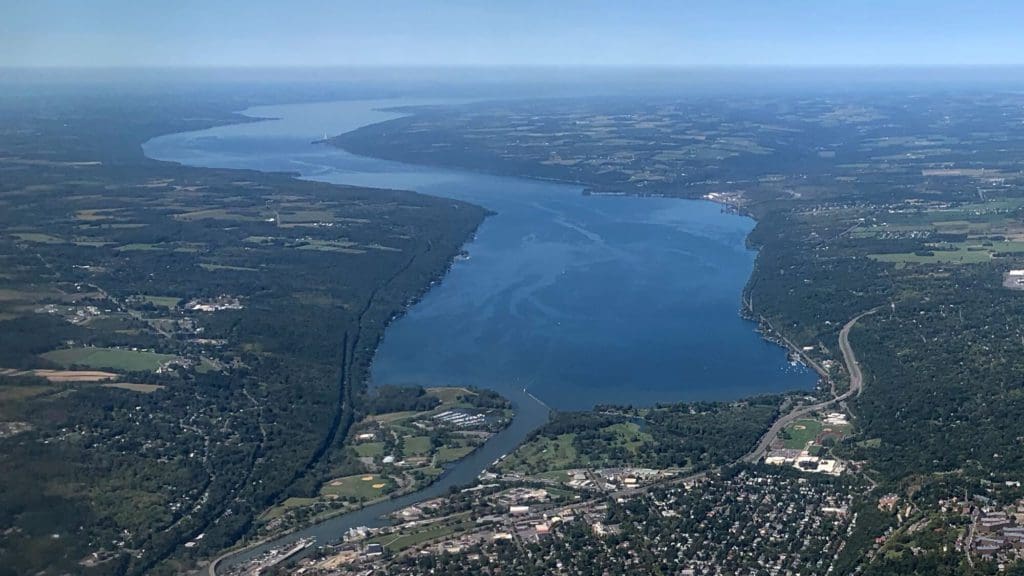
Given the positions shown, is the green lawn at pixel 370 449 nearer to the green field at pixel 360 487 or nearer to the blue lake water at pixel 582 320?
the green field at pixel 360 487

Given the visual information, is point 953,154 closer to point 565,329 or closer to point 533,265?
point 533,265

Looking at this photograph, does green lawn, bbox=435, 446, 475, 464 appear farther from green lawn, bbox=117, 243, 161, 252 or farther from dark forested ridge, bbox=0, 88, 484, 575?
green lawn, bbox=117, 243, 161, 252

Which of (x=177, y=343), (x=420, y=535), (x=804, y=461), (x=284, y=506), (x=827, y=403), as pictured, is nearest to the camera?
(x=420, y=535)

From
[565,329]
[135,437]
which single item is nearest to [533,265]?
[565,329]

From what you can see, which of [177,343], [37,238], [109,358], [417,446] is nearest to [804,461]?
[417,446]

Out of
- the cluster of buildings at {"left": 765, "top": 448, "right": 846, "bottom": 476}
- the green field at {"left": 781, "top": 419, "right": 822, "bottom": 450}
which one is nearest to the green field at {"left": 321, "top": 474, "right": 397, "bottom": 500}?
the cluster of buildings at {"left": 765, "top": 448, "right": 846, "bottom": 476}

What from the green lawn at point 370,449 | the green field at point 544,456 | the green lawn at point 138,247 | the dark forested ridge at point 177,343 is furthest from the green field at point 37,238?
the green field at point 544,456

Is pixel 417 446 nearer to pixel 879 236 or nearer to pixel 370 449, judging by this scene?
pixel 370 449
